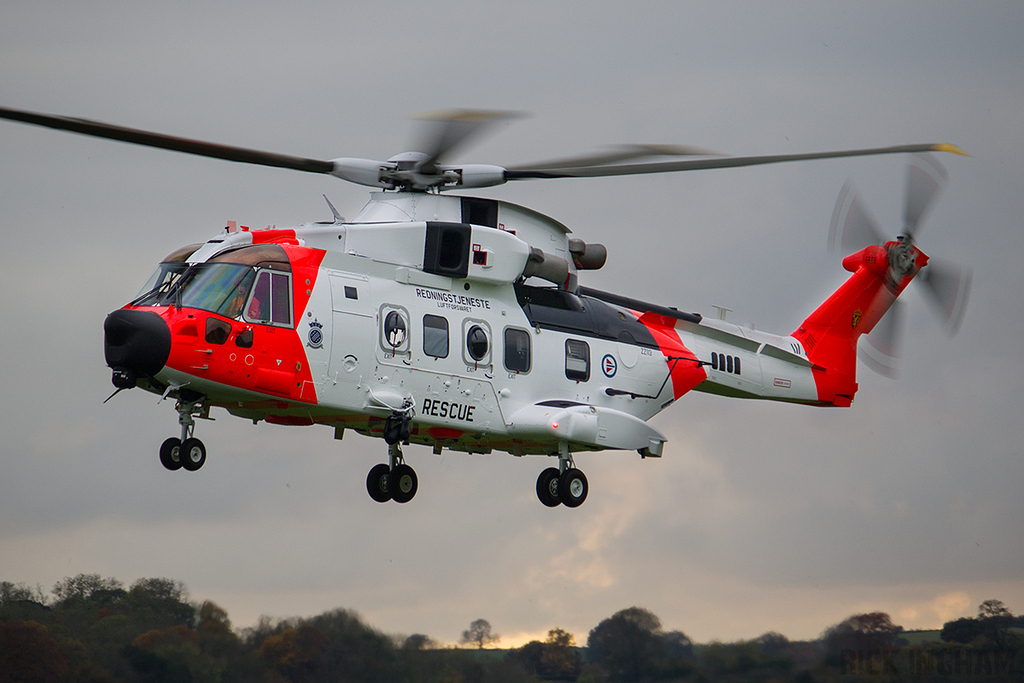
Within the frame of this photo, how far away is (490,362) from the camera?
60.5ft

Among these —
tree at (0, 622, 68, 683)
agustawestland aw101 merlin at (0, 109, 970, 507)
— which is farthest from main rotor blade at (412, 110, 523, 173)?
tree at (0, 622, 68, 683)

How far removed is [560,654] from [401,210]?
7.21m

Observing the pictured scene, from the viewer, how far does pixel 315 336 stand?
54.0ft

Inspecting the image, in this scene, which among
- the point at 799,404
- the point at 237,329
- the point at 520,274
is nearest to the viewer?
the point at 237,329

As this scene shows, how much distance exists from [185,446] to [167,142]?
3865mm

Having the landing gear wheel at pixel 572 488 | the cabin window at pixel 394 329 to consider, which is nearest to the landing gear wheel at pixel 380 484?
the cabin window at pixel 394 329

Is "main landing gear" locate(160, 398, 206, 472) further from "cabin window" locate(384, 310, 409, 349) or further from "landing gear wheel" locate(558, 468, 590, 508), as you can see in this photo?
"landing gear wheel" locate(558, 468, 590, 508)

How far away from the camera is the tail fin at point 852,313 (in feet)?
76.7

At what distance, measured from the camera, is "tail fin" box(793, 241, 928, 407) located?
23.4 meters

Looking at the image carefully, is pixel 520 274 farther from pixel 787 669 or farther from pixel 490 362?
pixel 787 669

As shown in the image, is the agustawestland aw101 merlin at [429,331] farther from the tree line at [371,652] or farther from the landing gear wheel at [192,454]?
the tree line at [371,652]

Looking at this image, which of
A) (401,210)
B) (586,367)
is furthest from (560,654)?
(401,210)

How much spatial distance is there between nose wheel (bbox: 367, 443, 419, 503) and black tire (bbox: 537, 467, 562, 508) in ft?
7.21

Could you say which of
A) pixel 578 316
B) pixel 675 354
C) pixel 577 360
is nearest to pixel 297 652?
pixel 577 360
